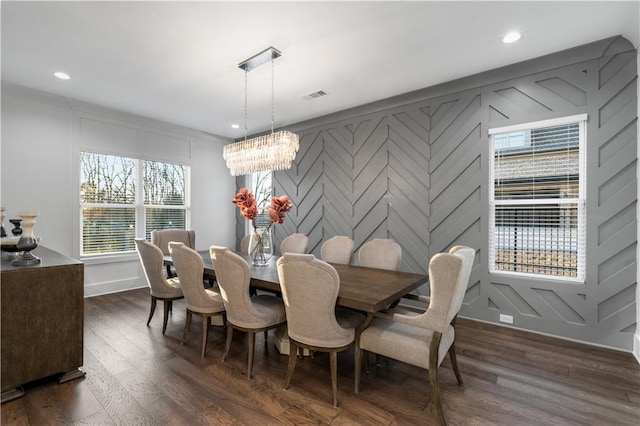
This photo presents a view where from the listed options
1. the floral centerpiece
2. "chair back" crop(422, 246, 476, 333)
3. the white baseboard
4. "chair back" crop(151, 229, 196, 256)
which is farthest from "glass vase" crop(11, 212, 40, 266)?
"chair back" crop(422, 246, 476, 333)

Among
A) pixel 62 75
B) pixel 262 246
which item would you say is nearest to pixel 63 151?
pixel 62 75

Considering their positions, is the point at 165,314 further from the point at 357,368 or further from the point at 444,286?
the point at 444,286

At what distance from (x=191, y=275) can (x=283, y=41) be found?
2.33 m

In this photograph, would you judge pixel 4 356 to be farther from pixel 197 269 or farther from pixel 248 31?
pixel 248 31

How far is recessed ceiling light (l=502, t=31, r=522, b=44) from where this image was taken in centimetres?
260

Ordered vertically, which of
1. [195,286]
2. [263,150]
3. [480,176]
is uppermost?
[263,150]

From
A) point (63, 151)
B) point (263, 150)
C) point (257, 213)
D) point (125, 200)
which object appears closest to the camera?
point (257, 213)

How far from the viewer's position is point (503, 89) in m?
3.28

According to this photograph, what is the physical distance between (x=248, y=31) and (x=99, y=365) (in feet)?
10.3

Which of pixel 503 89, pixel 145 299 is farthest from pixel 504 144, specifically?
pixel 145 299

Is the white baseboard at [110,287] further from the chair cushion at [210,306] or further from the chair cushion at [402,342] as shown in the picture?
the chair cushion at [402,342]

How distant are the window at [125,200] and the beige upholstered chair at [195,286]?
2.79 metres

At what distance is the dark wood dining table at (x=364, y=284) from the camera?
1.93 metres

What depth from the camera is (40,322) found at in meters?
2.08
